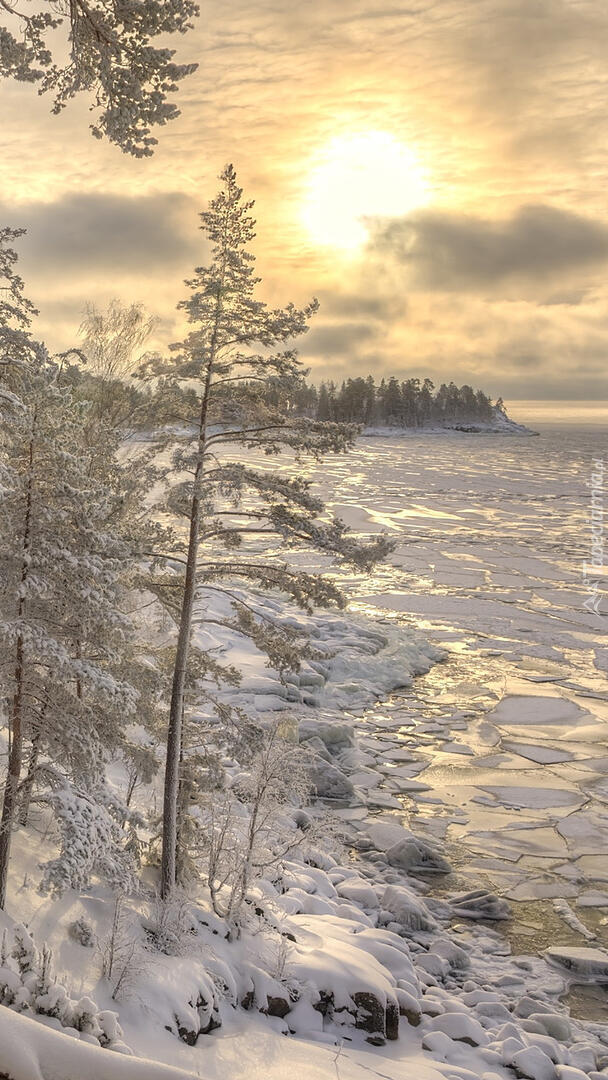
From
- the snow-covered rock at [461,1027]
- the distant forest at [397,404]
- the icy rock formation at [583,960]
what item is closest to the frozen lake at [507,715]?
the icy rock formation at [583,960]

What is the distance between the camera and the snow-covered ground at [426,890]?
8914mm

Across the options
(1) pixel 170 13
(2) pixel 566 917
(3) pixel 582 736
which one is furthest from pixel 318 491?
(1) pixel 170 13

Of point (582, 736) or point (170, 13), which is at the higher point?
point (170, 13)

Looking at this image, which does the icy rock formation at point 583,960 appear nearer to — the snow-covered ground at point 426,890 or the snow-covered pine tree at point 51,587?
the snow-covered ground at point 426,890

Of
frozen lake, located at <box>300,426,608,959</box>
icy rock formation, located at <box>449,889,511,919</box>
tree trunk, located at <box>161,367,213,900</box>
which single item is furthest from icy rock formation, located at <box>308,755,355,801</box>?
tree trunk, located at <box>161,367,213,900</box>

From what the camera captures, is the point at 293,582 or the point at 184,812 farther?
the point at 184,812

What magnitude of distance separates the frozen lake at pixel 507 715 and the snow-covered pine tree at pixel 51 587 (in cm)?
723

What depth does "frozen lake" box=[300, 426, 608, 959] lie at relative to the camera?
13.5m

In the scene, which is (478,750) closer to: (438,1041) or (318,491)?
(438,1041)

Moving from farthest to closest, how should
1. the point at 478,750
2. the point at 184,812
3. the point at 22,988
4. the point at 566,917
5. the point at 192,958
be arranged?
the point at 478,750
the point at 566,917
the point at 184,812
the point at 192,958
the point at 22,988

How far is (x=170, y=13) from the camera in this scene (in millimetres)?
7059

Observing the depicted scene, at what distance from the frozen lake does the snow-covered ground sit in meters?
0.06

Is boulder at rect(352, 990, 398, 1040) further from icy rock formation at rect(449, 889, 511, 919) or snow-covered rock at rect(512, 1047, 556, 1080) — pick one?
icy rock formation at rect(449, 889, 511, 919)

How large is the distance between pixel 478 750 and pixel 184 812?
8.49 meters
